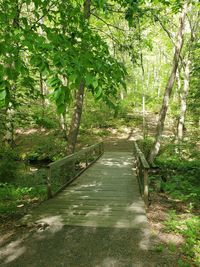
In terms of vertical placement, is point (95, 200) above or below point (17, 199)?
above

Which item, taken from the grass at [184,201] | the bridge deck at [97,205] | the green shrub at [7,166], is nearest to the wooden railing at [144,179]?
the bridge deck at [97,205]

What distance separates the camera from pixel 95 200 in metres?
6.19

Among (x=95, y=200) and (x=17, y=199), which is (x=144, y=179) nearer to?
(x=95, y=200)

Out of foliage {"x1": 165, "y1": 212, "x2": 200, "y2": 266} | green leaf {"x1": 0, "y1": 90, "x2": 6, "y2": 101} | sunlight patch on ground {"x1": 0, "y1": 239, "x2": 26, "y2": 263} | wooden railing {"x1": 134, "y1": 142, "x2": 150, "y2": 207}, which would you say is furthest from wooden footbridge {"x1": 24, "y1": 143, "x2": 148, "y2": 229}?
green leaf {"x1": 0, "y1": 90, "x2": 6, "y2": 101}

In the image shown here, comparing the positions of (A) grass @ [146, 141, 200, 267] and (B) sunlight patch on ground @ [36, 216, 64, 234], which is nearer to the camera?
(A) grass @ [146, 141, 200, 267]

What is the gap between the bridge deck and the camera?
15.6 ft

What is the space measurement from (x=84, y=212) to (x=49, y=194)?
1.35 meters

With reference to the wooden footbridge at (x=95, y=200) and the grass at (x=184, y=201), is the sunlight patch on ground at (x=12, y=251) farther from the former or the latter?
the grass at (x=184, y=201)

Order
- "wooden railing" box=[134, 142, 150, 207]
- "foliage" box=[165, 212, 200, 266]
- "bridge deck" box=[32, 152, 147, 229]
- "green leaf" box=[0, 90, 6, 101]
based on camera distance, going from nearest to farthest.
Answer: "green leaf" box=[0, 90, 6, 101] < "foliage" box=[165, 212, 200, 266] < "bridge deck" box=[32, 152, 147, 229] < "wooden railing" box=[134, 142, 150, 207]

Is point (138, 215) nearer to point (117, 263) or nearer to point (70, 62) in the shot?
point (117, 263)

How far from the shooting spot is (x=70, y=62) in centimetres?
254

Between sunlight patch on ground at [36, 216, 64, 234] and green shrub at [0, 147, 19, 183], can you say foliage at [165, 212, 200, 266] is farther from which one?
green shrub at [0, 147, 19, 183]

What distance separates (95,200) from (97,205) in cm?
40

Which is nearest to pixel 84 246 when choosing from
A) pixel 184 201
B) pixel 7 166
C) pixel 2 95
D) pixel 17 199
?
pixel 2 95
